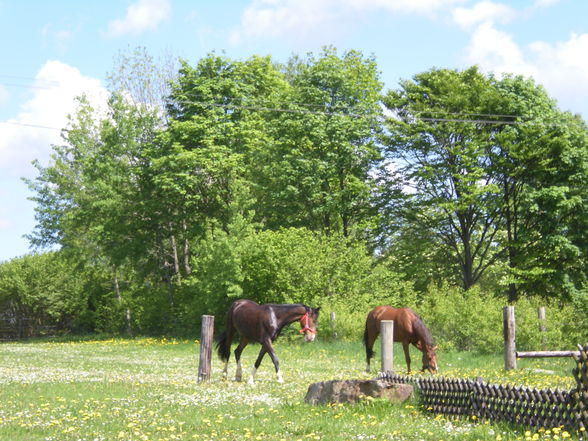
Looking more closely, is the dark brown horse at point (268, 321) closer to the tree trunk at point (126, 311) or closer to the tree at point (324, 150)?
the tree at point (324, 150)

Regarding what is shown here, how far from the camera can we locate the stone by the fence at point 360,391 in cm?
1343

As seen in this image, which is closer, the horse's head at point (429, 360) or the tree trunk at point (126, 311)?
the horse's head at point (429, 360)

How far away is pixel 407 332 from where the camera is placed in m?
21.3

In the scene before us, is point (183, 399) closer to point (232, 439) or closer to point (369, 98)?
point (232, 439)

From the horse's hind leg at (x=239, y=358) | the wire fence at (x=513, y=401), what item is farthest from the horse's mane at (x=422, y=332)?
the wire fence at (x=513, y=401)

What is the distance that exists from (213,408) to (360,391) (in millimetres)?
3009

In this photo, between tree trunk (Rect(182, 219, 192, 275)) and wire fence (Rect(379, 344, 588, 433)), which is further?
tree trunk (Rect(182, 219, 192, 275))

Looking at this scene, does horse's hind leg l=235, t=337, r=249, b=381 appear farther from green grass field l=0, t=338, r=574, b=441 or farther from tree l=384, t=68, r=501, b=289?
tree l=384, t=68, r=501, b=289

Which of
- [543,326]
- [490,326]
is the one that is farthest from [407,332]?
[490,326]

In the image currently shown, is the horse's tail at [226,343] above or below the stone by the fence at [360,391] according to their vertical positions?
above

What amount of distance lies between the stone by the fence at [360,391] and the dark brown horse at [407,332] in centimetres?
685

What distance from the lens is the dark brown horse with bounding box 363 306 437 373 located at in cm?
2042

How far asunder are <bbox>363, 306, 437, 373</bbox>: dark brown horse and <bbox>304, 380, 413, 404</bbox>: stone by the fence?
6852 mm

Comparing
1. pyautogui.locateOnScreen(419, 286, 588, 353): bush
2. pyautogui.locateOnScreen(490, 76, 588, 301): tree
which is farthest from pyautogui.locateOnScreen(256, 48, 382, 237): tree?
pyautogui.locateOnScreen(419, 286, 588, 353): bush
